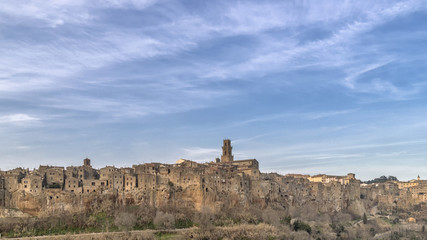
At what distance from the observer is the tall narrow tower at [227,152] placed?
93.0 m

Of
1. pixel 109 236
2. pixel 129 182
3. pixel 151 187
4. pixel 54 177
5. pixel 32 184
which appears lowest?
pixel 109 236

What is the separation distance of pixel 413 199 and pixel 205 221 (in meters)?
56.6

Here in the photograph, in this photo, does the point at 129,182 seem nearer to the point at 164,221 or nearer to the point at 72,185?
the point at 72,185

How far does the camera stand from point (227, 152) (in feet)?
309

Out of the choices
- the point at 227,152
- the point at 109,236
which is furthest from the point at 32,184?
the point at 227,152

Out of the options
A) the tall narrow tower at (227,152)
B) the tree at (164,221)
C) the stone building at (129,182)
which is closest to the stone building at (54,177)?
the stone building at (129,182)

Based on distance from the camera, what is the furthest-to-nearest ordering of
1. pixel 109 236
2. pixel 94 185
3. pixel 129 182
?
pixel 129 182, pixel 94 185, pixel 109 236

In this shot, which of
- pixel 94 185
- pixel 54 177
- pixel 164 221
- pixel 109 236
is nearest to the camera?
pixel 109 236

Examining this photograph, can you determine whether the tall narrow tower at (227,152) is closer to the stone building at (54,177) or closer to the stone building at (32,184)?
the stone building at (54,177)

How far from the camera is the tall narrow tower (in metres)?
93.0

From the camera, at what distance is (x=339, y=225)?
76.6 meters

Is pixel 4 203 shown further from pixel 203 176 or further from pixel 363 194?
pixel 363 194

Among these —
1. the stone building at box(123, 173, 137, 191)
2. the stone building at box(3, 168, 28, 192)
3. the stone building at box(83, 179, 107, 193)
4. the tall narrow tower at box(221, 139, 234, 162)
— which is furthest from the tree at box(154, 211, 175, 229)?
the tall narrow tower at box(221, 139, 234, 162)

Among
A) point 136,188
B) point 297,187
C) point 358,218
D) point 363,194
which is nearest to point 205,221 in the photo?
point 136,188
